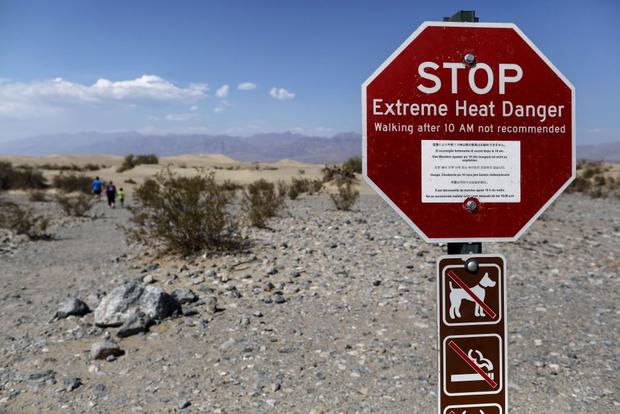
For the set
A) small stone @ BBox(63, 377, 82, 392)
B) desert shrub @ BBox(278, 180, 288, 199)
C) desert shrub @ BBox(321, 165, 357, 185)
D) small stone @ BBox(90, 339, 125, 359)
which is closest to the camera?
small stone @ BBox(63, 377, 82, 392)

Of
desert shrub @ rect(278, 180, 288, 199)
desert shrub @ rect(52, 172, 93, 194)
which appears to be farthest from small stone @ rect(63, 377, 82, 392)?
desert shrub @ rect(52, 172, 93, 194)

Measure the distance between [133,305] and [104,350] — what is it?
3.19ft

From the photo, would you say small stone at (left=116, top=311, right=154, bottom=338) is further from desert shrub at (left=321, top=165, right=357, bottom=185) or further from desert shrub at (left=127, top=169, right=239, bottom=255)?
desert shrub at (left=321, top=165, right=357, bottom=185)

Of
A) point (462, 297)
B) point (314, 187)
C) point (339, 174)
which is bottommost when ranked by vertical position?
point (314, 187)

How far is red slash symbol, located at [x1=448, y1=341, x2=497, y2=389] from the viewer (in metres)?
1.87

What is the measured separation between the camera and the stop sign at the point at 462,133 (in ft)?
6.17

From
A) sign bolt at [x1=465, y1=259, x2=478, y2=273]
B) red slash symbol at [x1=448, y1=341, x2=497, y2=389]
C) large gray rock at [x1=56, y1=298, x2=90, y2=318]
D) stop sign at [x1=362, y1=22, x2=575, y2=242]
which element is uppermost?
stop sign at [x1=362, y1=22, x2=575, y2=242]

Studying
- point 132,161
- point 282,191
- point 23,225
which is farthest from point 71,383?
point 132,161

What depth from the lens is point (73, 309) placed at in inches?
243

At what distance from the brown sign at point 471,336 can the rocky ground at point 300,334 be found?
2165 mm

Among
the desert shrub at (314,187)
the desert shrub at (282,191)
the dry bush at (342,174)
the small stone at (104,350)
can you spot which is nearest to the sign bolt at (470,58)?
the small stone at (104,350)

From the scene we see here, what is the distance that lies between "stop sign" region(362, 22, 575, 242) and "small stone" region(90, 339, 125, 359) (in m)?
3.91

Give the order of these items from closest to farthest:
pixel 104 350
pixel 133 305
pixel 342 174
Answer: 1. pixel 104 350
2. pixel 133 305
3. pixel 342 174

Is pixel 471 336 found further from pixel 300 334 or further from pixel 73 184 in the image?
pixel 73 184
